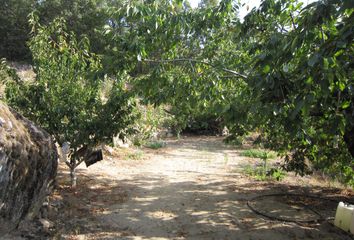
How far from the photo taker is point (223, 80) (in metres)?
5.45

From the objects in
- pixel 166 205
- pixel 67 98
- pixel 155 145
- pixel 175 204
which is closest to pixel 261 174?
pixel 175 204

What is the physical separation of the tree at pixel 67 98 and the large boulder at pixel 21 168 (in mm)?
1678

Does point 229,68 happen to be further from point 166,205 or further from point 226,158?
point 226,158

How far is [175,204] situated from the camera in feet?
22.4

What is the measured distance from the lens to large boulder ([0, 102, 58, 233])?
Result: 12.2ft

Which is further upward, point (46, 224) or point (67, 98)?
point (67, 98)

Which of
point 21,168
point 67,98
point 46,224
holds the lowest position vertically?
point 46,224

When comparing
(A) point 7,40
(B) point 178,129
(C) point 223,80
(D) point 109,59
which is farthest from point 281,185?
(A) point 7,40

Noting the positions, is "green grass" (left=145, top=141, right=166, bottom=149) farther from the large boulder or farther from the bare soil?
the large boulder

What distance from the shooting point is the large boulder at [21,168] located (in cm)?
371

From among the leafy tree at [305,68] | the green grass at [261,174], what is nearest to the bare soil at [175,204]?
the green grass at [261,174]

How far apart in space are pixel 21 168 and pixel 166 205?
3401 mm

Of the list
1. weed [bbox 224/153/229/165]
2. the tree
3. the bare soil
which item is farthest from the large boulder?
weed [bbox 224/153/229/165]

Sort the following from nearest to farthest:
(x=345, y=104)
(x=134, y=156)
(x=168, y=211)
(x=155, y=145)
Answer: (x=345, y=104), (x=168, y=211), (x=134, y=156), (x=155, y=145)
